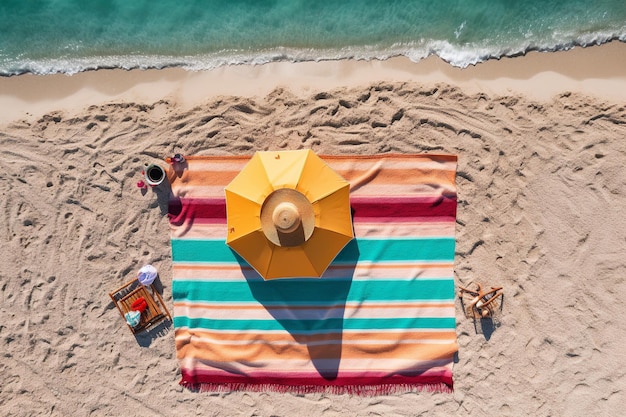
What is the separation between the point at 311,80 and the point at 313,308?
263 cm

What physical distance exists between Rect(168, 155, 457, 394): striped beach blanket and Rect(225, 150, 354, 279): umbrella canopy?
Answer: 1.55 feet

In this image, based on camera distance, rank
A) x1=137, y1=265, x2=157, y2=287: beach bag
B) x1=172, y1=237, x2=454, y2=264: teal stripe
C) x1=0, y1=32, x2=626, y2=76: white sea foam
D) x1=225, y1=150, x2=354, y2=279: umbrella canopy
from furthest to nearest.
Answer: x1=0, y1=32, x2=626, y2=76: white sea foam < x1=137, y1=265, x2=157, y2=287: beach bag < x1=172, y1=237, x2=454, y2=264: teal stripe < x1=225, y1=150, x2=354, y2=279: umbrella canopy

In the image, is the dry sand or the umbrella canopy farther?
the dry sand

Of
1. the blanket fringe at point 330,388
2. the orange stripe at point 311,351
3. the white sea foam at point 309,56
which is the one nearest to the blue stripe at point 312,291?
the orange stripe at point 311,351

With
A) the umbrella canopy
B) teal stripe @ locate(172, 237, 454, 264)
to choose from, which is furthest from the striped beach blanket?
the umbrella canopy

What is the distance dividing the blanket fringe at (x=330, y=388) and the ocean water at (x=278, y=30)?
3.71 m

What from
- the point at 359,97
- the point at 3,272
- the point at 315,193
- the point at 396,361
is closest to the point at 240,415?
the point at 396,361

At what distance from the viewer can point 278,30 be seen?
16.5 ft

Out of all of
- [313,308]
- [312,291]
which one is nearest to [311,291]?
[312,291]

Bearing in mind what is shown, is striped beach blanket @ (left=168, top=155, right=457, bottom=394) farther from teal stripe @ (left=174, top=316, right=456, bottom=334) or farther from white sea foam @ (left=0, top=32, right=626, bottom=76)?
white sea foam @ (left=0, top=32, right=626, bottom=76)

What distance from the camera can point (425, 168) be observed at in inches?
173

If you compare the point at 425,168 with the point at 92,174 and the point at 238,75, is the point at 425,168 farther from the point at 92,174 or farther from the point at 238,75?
the point at 92,174

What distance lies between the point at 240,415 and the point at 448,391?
2347 mm

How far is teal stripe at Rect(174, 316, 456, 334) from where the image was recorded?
14.5ft
